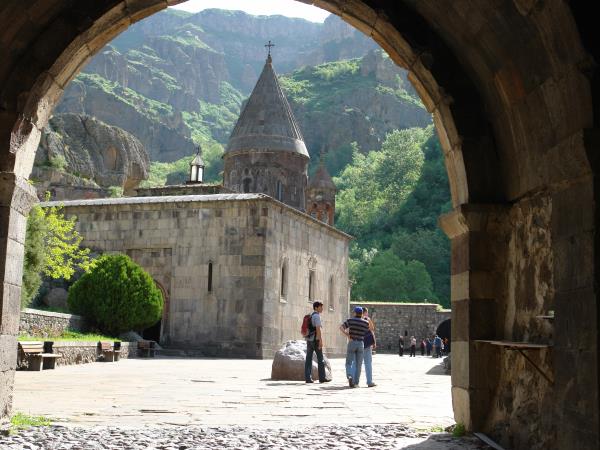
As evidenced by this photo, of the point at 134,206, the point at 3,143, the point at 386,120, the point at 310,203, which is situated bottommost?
the point at 3,143

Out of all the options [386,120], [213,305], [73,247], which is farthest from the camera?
[386,120]

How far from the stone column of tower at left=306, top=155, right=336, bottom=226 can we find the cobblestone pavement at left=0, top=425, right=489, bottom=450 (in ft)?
118

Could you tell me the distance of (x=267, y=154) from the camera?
35062mm

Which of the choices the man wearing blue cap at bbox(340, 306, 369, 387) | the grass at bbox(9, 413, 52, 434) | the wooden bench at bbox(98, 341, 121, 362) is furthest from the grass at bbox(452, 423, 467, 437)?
the wooden bench at bbox(98, 341, 121, 362)

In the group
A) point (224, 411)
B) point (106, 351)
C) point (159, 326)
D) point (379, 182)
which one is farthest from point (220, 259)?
point (379, 182)

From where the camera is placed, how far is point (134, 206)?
2573 centimetres

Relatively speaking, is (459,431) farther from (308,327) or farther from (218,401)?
(308,327)

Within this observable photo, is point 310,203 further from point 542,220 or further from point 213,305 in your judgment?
point 542,220

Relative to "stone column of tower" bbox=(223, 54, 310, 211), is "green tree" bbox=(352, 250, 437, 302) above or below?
below

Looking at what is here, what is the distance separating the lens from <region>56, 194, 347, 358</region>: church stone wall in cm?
2389

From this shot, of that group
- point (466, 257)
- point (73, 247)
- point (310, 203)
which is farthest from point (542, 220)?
point (310, 203)

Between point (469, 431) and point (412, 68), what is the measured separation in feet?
11.2

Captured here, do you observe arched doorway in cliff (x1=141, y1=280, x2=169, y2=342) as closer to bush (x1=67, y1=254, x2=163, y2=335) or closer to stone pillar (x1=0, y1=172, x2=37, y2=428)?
bush (x1=67, y1=254, x2=163, y2=335)

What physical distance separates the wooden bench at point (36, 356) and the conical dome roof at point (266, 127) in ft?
68.8
